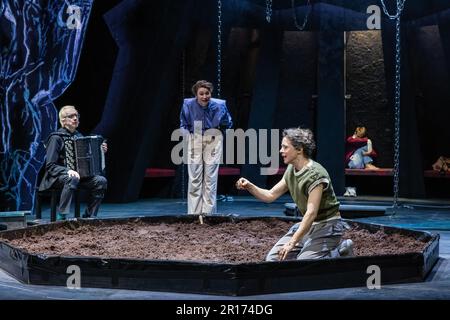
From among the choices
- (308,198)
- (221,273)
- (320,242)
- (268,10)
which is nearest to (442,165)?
(268,10)

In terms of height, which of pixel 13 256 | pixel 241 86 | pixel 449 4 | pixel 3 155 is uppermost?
pixel 449 4

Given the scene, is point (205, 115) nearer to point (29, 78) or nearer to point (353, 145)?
point (29, 78)

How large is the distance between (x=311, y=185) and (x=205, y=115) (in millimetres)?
3216

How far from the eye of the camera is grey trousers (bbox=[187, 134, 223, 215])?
794cm

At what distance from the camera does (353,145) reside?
1277 centimetres

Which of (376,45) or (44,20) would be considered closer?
(44,20)

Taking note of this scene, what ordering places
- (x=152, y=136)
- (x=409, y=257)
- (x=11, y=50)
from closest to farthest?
(x=409, y=257)
(x=11, y=50)
(x=152, y=136)

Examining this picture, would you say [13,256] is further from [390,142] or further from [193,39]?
[390,142]

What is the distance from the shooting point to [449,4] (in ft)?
38.3

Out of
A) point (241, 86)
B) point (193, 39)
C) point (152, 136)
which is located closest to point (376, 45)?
point (241, 86)

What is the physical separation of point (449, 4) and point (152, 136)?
17.1 feet

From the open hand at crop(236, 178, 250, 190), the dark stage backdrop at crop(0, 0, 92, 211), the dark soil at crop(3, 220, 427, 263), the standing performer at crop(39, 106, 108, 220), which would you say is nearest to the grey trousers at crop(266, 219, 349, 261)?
the dark soil at crop(3, 220, 427, 263)

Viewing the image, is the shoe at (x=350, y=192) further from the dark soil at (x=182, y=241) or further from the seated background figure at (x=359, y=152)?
the dark soil at (x=182, y=241)

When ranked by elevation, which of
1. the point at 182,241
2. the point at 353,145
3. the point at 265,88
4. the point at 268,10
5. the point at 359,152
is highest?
the point at 268,10
